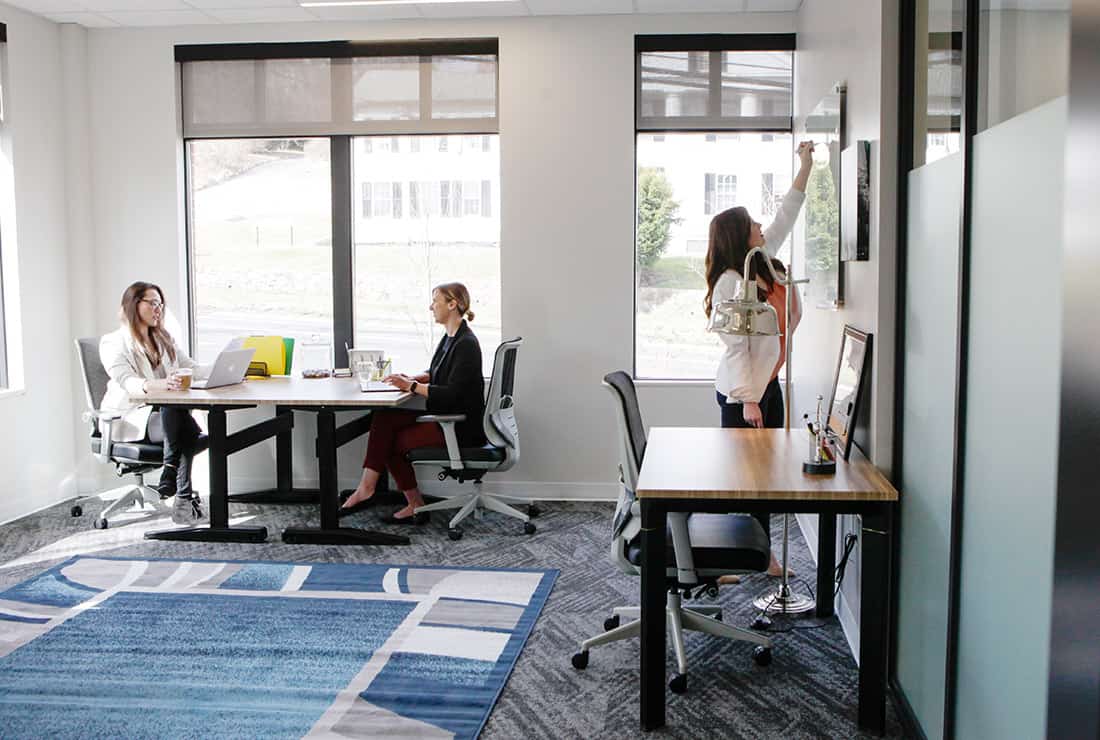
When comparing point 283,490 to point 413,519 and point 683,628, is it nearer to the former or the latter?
point 413,519

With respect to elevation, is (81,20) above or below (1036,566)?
above

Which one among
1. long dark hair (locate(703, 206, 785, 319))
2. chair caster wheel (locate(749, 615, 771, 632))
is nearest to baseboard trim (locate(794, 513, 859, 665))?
chair caster wheel (locate(749, 615, 771, 632))

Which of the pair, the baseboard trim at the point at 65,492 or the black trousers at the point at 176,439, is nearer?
the black trousers at the point at 176,439

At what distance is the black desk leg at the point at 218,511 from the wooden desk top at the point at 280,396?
0.11 meters

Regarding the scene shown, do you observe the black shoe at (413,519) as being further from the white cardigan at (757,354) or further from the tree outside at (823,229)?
the tree outside at (823,229)

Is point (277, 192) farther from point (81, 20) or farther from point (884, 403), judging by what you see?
point (884, 403)

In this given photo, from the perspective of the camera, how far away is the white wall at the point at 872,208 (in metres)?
2.84

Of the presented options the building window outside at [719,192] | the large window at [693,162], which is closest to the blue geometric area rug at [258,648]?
the large window at [693,162]

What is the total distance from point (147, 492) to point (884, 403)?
376cm

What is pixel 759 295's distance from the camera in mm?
3740

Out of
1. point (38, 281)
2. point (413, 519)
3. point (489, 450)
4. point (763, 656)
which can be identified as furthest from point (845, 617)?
point (38, 281)

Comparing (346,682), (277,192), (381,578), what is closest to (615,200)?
(277,192)

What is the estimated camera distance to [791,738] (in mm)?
2670

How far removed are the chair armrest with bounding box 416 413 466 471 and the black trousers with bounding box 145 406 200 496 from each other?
3.80 feet
